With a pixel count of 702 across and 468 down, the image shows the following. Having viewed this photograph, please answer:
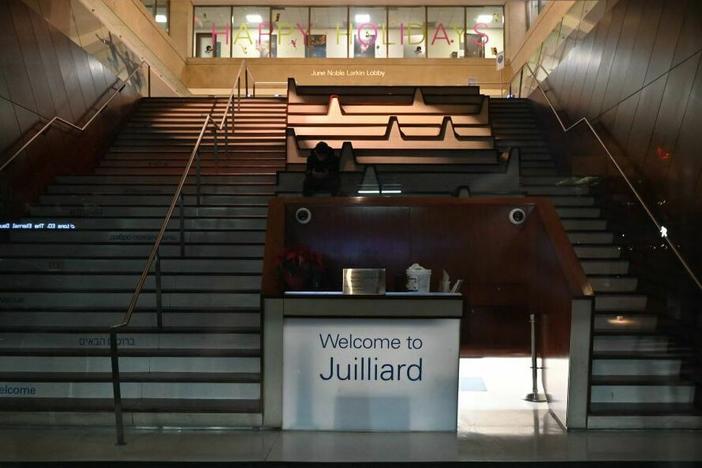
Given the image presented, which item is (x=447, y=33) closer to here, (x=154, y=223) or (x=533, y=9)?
(x=533, y=9)

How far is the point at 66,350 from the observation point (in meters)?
5.91

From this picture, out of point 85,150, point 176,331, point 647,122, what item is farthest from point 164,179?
point 647,122

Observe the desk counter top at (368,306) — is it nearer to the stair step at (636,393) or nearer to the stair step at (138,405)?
the stair step at (138,405)

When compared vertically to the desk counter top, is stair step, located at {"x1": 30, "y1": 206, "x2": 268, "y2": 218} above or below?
above

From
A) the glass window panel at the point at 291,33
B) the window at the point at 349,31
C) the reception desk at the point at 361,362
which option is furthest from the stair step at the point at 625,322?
the glass window panel at the point at 291,33

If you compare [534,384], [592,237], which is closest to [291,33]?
[592,237]

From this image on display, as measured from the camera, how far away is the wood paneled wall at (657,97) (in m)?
6.16

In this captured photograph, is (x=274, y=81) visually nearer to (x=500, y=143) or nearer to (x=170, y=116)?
(x=170, y=116)

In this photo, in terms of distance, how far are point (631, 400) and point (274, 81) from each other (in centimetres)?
1393

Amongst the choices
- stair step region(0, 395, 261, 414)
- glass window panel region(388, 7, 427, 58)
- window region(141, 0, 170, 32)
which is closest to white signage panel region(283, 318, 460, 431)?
stair step region(0, 395, 261, 414)

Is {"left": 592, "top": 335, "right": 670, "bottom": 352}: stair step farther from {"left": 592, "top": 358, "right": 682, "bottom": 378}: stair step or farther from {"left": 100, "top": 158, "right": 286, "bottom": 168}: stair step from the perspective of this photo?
{"left": 100, "top": 158, "right": 286, "bottom": 168}: stair step

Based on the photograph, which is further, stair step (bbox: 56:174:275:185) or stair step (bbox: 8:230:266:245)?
stair step (bbox: 56:174:275:185)

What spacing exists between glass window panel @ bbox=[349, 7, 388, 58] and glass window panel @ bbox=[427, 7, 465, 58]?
1276 mm

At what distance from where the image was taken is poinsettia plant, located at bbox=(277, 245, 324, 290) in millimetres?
5883
